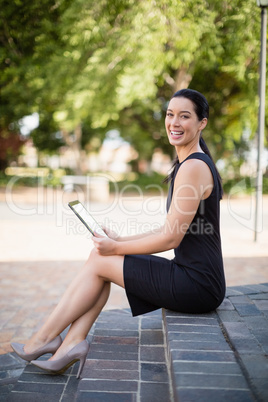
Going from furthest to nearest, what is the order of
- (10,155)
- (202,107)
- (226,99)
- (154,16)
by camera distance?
1. (10,155)
2. (226,99)
3. (154,16)
4. (202,107)

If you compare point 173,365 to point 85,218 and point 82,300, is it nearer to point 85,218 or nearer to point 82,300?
point 82,300

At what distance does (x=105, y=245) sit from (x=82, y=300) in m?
0.38

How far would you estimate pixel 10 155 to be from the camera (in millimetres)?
24609

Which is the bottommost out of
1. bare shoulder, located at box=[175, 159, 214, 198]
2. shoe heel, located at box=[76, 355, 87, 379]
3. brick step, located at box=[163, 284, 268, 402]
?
shoe heel, located at box=[76, 355, 87, 379]

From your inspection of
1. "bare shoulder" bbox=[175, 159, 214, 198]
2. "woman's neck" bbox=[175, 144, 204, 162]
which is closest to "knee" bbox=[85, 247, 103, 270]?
"bare shoulder" bbox=[175, 159, 214, 198]

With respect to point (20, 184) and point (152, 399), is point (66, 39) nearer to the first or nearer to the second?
point (152, 399)

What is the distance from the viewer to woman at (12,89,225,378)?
2.34 meters

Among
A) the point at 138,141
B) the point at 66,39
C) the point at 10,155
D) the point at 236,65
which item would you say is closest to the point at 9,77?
the point at 66,39

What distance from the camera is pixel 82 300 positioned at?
2439 mm

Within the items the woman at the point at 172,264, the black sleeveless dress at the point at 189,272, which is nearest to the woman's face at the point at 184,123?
the woman at the point at 172,264

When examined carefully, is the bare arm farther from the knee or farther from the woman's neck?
the woman's neck

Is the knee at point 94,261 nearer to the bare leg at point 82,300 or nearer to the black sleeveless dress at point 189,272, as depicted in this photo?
the bare leg at point 82,300

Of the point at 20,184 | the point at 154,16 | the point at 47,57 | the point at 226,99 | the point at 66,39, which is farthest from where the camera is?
the point at 20,184

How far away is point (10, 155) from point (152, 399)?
24239 mm
